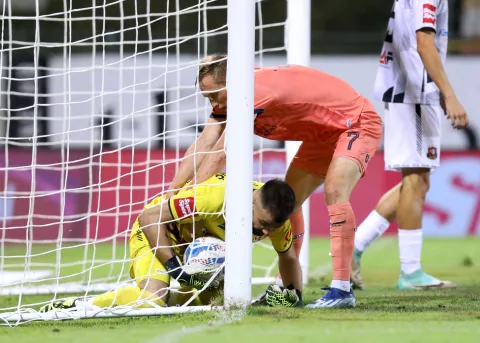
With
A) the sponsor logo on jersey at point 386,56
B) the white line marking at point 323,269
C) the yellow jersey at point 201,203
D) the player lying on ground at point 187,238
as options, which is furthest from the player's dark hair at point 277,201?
the white line marking at point 323,269

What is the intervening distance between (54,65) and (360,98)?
590 cm

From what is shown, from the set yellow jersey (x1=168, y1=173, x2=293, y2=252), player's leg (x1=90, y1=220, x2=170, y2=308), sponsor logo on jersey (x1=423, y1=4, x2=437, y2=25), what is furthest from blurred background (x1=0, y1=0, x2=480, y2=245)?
yellow jersey (x1=168, y1=173, x2=293, y2=252)

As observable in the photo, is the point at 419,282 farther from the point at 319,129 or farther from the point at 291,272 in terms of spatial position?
the point at 319,129

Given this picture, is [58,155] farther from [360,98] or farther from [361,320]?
[361,320]

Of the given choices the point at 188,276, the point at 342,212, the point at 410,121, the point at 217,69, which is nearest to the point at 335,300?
the point at 342,212

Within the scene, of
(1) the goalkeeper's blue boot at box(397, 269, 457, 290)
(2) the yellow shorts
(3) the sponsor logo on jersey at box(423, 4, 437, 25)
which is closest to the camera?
(2) the yellow shorts

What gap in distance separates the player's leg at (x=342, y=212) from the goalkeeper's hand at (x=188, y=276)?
48 centimetres

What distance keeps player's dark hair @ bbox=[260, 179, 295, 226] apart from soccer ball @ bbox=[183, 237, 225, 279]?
0.34m

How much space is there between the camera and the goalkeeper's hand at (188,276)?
4.25 metres

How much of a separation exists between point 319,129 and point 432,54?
94cm

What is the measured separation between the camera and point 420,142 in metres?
5.34

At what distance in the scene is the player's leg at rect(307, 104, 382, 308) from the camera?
13.8 ft

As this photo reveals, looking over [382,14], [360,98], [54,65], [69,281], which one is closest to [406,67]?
[360,98]

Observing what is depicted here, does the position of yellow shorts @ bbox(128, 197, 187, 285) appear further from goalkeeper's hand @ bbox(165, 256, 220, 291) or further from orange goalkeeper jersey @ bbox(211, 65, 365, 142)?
orange goalkeeper jersey @ bbox(211, 65, 365, 142)
